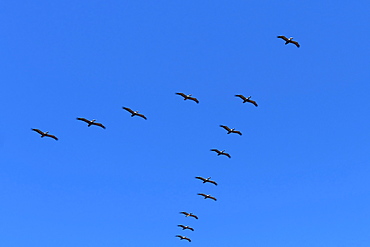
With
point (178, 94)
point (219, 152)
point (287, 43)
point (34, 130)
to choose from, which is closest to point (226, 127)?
point (219, 152)

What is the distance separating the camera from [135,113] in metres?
106

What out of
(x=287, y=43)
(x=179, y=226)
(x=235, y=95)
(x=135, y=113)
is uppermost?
(x=287, y=43)

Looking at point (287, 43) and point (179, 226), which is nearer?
point (287, 43)

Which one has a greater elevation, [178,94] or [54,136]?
[178,94]

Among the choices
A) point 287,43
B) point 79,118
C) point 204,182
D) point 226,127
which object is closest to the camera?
point 79,118

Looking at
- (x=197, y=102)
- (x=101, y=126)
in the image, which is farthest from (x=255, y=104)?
(x=101, y=126)

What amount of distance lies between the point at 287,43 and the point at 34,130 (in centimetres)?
5456

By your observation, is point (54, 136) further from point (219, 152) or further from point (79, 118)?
point (219, 152)

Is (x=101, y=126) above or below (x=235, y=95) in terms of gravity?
below

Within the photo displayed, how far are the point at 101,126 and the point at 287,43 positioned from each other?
42247 mm

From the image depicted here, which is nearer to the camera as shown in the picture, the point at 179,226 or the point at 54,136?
the point at 54,136

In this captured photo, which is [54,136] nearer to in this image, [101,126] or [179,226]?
[101,126]

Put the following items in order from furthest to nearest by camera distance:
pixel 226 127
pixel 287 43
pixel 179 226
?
pixel 179 226 < pixel 226 127 < pixel 287 43

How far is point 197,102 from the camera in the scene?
108500mm
